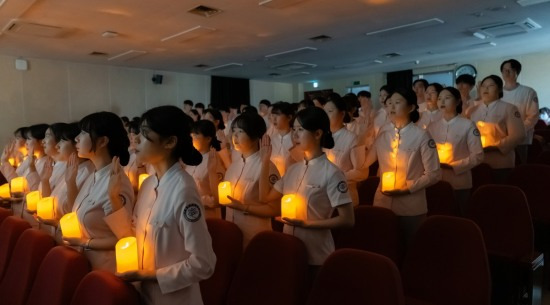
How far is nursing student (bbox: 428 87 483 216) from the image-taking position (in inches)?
125

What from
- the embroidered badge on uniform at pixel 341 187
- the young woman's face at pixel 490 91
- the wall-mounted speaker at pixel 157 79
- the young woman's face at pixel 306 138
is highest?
the wall-mounted speaker at pixel 157 79

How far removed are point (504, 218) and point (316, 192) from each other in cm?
131

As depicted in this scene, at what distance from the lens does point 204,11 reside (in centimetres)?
510

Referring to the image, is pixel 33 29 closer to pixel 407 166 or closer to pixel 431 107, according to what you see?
pixel 431 107

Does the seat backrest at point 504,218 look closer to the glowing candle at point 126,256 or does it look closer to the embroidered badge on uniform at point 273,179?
the embroidered badge on uniform at point 273,179

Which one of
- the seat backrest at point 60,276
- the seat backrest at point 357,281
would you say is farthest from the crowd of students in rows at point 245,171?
the seat backrest at point 357,281

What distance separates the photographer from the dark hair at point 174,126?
150 cm

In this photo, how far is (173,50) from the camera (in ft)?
25.2

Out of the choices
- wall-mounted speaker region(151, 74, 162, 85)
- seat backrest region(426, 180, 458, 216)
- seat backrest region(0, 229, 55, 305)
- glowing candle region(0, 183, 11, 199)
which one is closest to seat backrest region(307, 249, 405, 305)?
seat backrest region(0, 229, 55, 305)

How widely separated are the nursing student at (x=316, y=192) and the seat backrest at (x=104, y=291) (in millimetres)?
818

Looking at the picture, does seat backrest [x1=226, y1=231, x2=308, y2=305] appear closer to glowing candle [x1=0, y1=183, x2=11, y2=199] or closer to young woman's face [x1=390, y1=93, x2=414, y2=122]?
young woman's face [x1=390, y1=93, x2=414, y2=122]

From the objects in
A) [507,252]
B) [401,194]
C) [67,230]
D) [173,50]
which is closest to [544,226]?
[507,252]

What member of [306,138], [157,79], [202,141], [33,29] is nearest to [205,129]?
[202,141]

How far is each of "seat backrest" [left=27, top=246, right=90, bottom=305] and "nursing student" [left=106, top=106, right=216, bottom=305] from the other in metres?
0.34
